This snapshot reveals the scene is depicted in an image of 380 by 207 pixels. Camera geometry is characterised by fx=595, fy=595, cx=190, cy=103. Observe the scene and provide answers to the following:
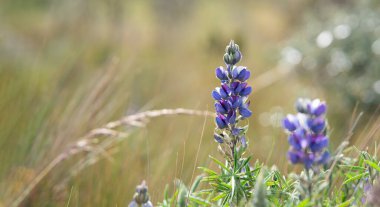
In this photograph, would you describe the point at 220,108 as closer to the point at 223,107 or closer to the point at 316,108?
the point at 223,107

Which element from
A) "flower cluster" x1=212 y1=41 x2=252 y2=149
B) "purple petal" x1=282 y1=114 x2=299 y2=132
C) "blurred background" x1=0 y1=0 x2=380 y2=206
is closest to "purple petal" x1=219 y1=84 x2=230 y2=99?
"flower cluster" x1=212 y1=41 x2=252 y2=149

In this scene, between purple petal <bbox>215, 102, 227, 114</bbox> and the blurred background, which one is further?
the blurred background

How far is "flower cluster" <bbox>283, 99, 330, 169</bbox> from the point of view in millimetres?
1024

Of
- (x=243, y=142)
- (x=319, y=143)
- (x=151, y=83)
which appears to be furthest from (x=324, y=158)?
(x=151, y=83)

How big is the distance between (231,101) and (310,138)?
29 centimetres

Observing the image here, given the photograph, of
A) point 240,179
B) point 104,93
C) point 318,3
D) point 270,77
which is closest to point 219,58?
point 270,77

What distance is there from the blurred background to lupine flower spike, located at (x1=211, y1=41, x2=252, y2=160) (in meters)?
0.09

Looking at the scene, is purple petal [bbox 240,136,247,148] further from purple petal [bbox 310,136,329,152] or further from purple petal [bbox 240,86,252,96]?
purple petal [bbox 310,136,329,152]

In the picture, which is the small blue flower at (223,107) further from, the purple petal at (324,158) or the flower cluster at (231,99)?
the purple petal at (324,158)

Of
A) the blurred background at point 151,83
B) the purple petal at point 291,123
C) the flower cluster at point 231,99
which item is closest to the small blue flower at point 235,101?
the flower cluster at point 231,99

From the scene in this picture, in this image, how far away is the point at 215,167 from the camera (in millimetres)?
2033

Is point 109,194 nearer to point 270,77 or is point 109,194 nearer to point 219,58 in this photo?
point 270,77

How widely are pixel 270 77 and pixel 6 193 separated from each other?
4866 millimetres

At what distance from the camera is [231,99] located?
4.24 ft
